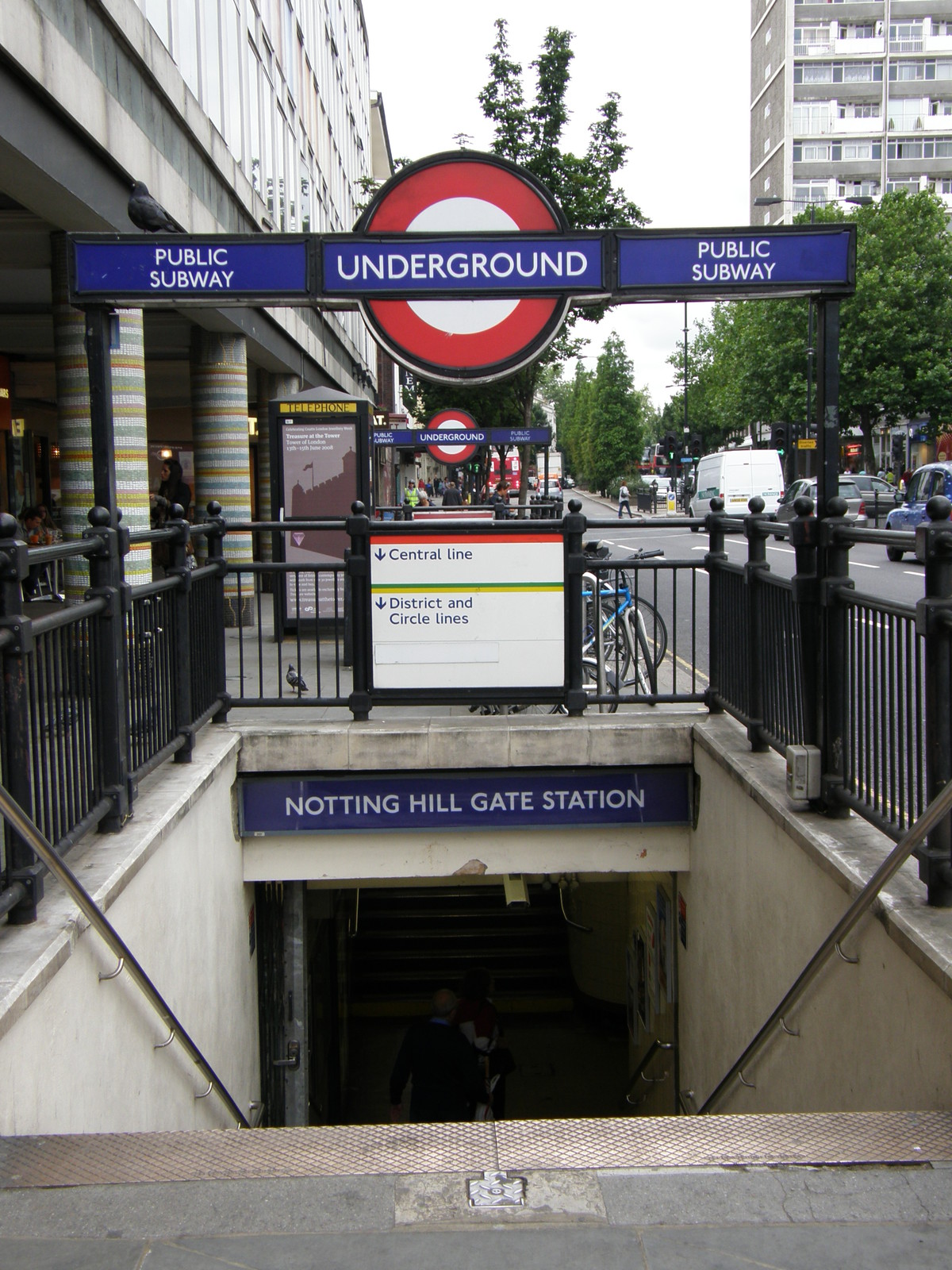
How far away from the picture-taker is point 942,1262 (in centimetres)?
253

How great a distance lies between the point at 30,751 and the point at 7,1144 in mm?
1211

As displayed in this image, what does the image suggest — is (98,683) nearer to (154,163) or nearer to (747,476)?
(154,163)

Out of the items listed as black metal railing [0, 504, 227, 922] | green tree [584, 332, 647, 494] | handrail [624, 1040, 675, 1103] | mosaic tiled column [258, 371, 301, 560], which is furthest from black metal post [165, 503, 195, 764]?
green tree [584, 332, 647, 494]

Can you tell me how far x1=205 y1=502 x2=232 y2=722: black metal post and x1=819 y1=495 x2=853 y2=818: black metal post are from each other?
355 centimetres

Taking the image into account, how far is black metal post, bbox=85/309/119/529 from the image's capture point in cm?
518

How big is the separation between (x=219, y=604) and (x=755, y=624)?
3.15 meters

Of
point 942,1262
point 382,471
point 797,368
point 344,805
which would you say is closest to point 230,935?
point 344,805

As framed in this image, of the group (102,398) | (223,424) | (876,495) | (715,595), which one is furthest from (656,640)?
(876,495)

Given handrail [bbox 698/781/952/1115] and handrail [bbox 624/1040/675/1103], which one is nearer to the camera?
handrail [bbox 698/781/952/1115]

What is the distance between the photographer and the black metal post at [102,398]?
5.18m

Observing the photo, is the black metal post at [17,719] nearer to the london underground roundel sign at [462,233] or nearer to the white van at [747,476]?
the london underground roundel sign at [462,233]

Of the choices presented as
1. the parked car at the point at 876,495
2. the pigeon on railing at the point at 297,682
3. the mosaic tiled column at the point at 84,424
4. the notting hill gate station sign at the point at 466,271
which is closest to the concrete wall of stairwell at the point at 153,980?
the pigeon on railing at the point at 297,682

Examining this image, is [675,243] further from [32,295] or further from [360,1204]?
[32,295]

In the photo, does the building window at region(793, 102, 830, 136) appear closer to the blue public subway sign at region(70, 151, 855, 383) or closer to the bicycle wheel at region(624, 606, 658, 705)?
the bicycle wheel at region(624, 606, 658, 705)
